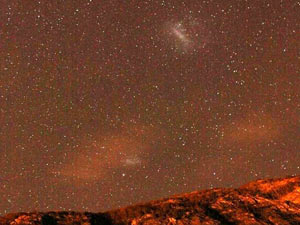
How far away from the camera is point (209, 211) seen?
846 centimetres

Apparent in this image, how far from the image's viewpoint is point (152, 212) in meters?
8.48

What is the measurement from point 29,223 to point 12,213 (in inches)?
27.4

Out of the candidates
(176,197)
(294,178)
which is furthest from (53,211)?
(294,178)

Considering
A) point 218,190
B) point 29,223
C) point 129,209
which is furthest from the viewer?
point 218,190

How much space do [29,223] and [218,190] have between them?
4.85 m

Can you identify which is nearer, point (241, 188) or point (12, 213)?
point (12, 213)

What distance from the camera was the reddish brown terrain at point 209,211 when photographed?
26.1 feet

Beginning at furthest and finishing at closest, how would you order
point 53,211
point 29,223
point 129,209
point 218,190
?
point 218,190, point 129,209, point 53,211, point 29,223

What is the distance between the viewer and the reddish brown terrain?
7.96 metres

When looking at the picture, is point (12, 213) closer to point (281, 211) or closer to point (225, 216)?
Answer: point (225, 216)

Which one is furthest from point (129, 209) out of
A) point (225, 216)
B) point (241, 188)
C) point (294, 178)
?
point (294, 178)

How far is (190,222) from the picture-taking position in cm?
798

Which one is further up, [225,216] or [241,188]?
[241,188]

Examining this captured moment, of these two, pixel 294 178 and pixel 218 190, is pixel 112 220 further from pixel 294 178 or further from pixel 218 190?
pixel 294 178
